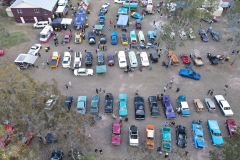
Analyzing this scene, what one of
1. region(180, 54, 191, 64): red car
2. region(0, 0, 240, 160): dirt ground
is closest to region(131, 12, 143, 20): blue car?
region(0, 0, 240, 160): dirt ground

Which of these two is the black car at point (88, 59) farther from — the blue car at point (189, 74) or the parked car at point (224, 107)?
the parked car at point (224, 107)

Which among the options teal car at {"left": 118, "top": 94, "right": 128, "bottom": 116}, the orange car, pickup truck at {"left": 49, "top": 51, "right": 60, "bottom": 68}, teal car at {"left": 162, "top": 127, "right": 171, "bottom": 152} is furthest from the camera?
pickup truck at {"left": 49, "top": 51, "right": 60, "bottom": 68}

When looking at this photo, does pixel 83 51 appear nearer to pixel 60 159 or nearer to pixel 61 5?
pixel 61 5

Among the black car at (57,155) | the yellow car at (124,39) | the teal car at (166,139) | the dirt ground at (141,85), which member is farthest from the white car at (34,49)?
the teal car at (166,139)

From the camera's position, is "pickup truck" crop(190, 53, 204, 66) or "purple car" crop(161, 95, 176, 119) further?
"pickup truck" crop(190, 53, 204, 66)

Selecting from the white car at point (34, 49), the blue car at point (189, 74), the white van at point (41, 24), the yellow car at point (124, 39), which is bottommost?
the blue car at point (189, 74)

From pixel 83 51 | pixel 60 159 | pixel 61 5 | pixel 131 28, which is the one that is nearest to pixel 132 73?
pixel 83 51

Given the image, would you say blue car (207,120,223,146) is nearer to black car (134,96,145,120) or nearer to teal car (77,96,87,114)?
black car (134,96,145,120)
